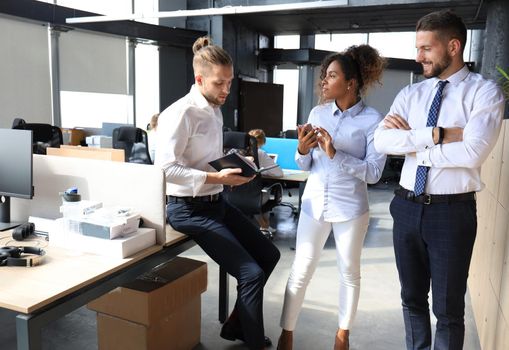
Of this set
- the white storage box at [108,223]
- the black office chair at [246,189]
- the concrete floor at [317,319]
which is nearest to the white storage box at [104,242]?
the white storage box at [108,223]

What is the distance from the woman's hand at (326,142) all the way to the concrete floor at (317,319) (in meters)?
1.22

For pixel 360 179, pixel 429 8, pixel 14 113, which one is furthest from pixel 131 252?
pixel 429 8

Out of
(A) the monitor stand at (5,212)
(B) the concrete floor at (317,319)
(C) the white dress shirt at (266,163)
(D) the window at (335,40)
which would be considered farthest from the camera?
(D) the window at (335,40)

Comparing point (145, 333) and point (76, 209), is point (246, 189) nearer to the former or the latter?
point (145, 333)

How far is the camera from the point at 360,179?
2092mm

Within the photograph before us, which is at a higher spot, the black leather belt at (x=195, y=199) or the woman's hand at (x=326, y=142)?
the woman's hand at (x=326, y=142)

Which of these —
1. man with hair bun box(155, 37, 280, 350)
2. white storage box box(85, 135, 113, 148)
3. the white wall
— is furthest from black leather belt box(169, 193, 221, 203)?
the white wall

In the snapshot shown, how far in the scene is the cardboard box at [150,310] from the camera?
6.92 feet

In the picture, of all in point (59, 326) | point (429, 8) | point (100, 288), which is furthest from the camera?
point (429, 8)

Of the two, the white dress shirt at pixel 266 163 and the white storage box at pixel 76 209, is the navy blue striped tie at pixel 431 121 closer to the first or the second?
the white storage box at pixel 76 209

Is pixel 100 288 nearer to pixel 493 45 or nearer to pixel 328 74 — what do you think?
pixel 328 74

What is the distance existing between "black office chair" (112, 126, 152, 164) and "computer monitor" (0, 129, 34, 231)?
349cm

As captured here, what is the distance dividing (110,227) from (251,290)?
28.2 inches

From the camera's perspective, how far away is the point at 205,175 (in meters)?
1.98
